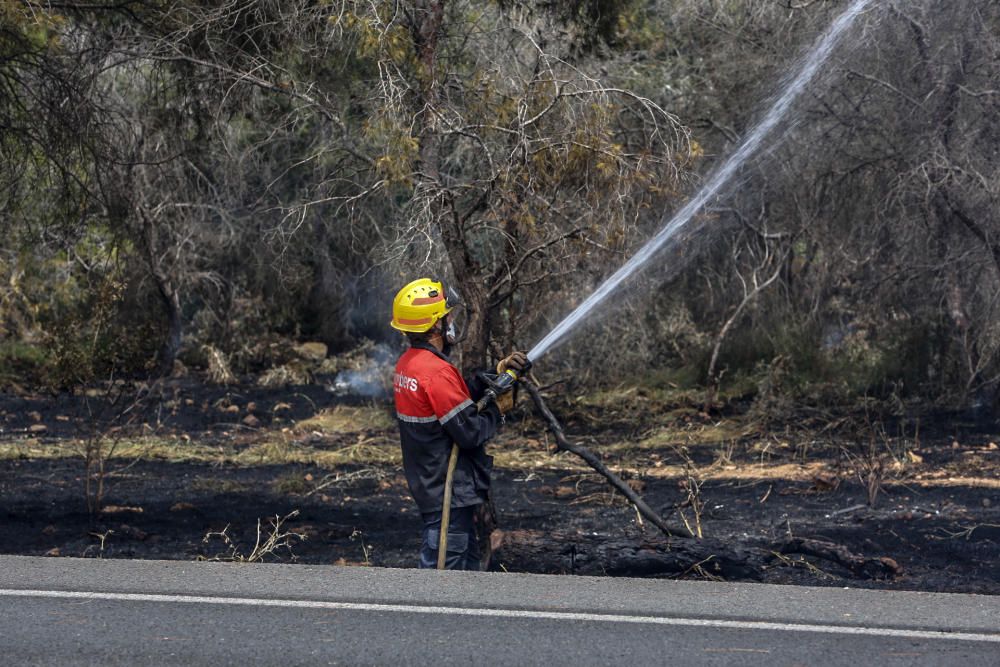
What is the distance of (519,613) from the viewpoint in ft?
19.1

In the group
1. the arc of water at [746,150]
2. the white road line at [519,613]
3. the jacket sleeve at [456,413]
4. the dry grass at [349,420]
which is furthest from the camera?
the dry grass at [349,420]

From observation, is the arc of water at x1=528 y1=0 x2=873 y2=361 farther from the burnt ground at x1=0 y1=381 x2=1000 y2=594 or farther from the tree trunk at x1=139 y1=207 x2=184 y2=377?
the tree trunk at x1=139 y1=207 x2=184 y2=377

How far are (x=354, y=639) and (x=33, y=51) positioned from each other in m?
5.63

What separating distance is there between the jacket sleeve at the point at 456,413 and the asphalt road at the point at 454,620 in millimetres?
744

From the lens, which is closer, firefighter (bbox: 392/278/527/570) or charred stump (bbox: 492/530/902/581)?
firefighter (bbox: 392/278/527/570)

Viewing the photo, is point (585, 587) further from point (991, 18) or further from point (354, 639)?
point (991, 18)

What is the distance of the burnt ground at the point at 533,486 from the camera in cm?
784

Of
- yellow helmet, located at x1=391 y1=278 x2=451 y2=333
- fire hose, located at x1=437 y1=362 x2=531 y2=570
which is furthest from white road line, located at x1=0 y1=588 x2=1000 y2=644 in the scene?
yellow helmet, located at x1=391 y1=278 x2=451 y2=333

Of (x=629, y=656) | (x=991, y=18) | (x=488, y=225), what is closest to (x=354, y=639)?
(x=629, y=656)

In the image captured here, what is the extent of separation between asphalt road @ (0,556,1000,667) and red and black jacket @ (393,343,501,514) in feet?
1.47

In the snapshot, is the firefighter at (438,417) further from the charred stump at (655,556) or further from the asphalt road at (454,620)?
the charred stump at (655,556)

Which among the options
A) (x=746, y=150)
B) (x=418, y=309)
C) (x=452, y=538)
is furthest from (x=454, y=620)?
(x=746, y=150)

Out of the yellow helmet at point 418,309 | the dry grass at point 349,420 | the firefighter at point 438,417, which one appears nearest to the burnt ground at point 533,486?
the dry grass at point 349,420

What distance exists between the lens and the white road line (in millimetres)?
5508
